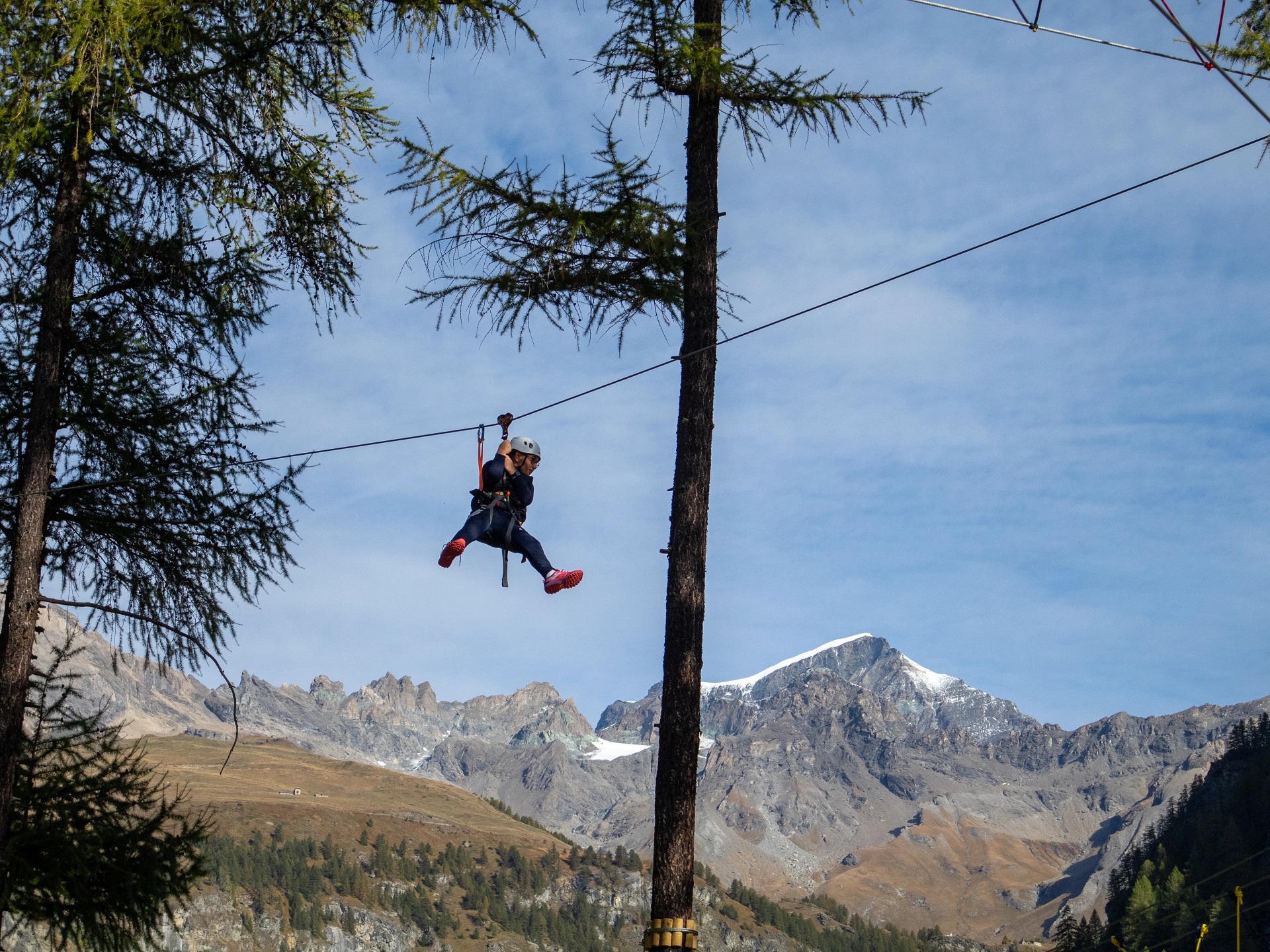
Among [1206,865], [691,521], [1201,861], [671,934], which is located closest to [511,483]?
[691,521]

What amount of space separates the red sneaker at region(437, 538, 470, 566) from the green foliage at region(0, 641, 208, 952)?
2751mm

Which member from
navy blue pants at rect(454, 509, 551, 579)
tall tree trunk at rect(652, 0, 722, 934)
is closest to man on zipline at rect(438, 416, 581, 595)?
navy blue pants at rect(454, 509, 551, 579)

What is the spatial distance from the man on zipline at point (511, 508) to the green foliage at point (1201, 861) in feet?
438

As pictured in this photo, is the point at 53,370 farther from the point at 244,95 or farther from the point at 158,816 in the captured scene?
the point at 158,816

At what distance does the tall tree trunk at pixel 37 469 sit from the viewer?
368 inches

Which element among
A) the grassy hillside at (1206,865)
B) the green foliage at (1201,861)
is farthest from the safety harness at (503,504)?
the grassy hillside at (1206,865)

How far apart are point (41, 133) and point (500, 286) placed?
11.9 feet

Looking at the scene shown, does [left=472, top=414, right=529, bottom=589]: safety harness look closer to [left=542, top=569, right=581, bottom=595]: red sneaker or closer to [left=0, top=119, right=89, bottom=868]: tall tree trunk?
[left=542, top=569, right=581, bottom=595]: red sneaker

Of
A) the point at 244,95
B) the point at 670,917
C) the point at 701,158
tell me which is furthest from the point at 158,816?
the point at 701,158

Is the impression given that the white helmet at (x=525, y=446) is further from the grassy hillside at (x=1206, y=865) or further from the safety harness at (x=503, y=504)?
the grassy hillside at (x=1206, y=865)

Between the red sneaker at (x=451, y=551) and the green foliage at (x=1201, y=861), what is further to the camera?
the green foliage at (x=1201, y=861)

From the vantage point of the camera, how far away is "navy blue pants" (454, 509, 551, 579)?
10.4 metres

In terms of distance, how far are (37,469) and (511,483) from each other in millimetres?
3773

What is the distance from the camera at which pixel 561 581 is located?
1044cm
